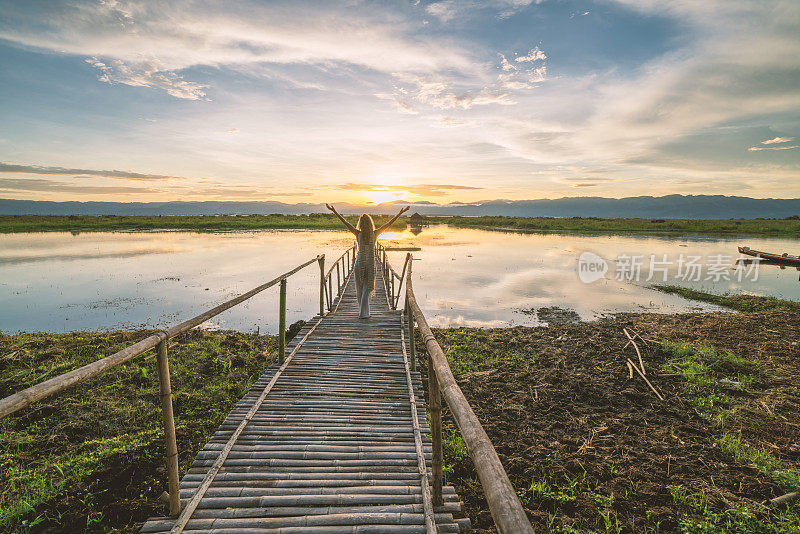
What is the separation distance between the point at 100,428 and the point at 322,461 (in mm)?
4223

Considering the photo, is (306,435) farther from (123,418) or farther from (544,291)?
(544,291)

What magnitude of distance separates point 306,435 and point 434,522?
6.15ft

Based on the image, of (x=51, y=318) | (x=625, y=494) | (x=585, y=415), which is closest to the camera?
(x=625, y=494)

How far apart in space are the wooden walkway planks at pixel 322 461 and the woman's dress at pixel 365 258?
2395 millimetres

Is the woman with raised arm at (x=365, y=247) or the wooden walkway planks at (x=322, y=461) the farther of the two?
the woman with raised arm at (x=365, y=247)

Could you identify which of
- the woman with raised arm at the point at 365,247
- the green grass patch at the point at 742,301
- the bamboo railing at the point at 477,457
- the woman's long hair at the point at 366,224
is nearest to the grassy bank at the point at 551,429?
the bamboo railing at the point at 477,457

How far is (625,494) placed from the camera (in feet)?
13.9

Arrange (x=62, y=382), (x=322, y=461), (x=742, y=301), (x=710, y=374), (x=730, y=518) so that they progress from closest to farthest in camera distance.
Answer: (x=62, y=382), (x=322, y=461), (x=730, y=518), (x=710, y=374), (x=742, y=301)

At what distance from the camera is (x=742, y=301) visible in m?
14.7

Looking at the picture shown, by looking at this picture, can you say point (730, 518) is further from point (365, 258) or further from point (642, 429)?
point (365, 258)

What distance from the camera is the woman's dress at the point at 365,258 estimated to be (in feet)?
25.4

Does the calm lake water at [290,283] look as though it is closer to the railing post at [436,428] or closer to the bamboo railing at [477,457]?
the railing post at [436,428]

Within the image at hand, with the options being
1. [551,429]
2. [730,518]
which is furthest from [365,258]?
[730,518]

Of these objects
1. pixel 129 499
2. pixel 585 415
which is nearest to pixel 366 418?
pixel 129 499
